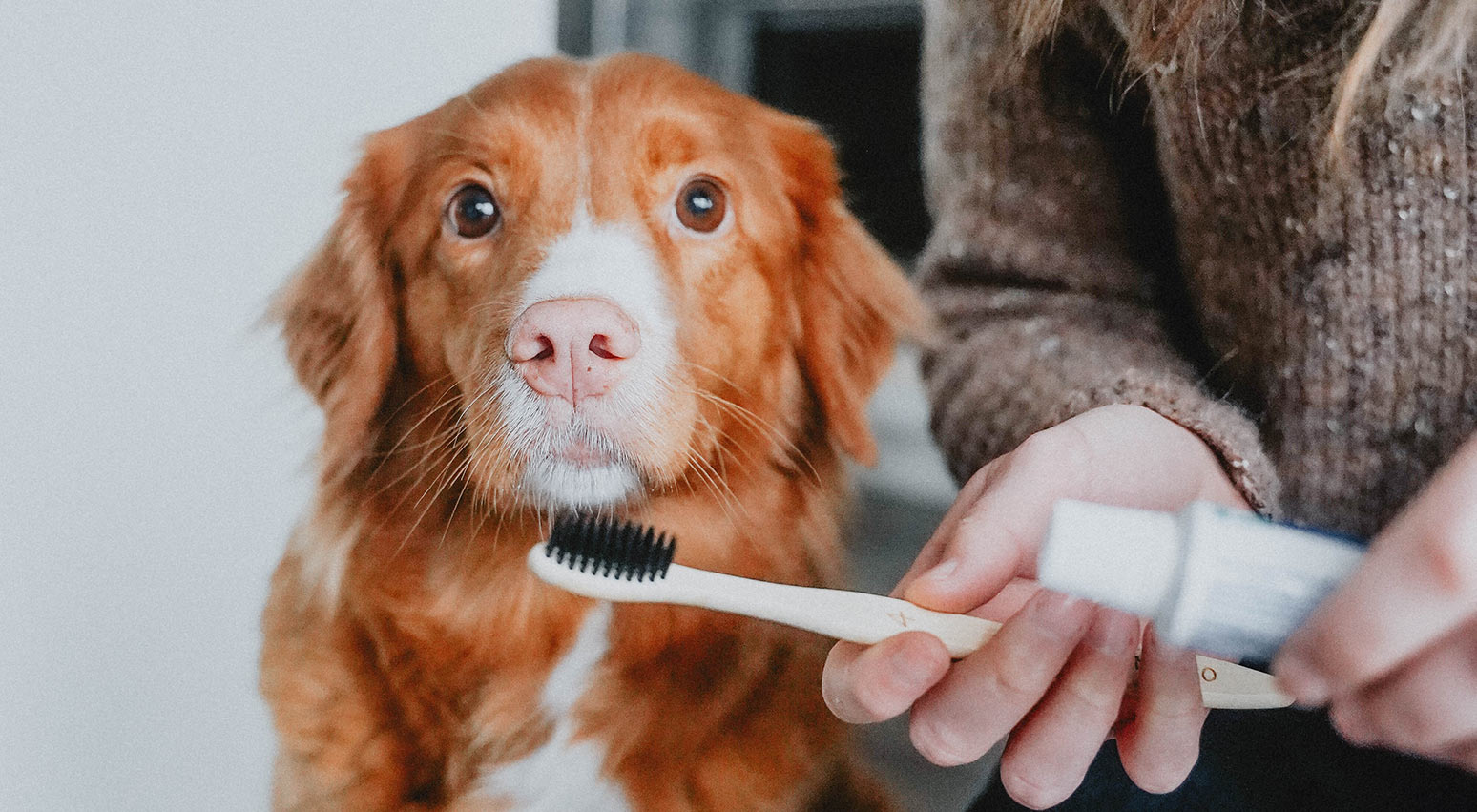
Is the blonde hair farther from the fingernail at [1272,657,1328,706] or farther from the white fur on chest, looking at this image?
the white fur on chest

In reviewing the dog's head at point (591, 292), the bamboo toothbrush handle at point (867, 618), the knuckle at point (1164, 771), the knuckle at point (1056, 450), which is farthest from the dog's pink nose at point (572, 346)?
the knuckle at point (1164, 771)

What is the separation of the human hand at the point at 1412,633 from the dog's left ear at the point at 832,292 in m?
0.38

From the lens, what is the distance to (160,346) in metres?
0.64

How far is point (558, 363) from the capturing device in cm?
56

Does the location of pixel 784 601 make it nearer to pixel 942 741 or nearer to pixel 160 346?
pixel 942 741

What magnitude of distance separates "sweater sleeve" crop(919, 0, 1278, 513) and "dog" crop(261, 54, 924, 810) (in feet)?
0.36

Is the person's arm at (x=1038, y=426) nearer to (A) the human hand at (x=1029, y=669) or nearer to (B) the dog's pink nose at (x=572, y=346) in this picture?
(A) the human hand at (x=1029, y=669)

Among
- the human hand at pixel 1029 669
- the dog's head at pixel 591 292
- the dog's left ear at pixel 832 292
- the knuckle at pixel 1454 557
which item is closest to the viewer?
the knuckle at pixel 1454 557

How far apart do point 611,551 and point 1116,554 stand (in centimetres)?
26

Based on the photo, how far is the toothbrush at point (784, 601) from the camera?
0.50 metres

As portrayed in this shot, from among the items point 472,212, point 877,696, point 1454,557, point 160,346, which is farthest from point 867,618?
point 160,346

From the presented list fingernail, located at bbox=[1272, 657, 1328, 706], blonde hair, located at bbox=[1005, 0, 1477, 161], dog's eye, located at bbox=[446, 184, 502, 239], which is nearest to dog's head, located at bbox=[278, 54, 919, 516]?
dog's eye, located at bbox=[446, 184, 502, 239]

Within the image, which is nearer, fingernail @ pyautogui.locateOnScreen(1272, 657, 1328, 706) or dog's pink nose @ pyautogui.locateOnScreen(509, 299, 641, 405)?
fingernail @ pyautogui.locateOnScreen(1272, 657, 1328, 706)

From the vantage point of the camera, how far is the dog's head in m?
0.58
